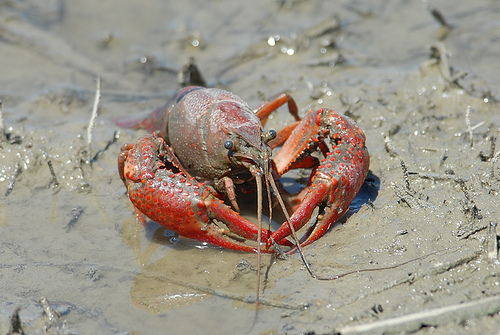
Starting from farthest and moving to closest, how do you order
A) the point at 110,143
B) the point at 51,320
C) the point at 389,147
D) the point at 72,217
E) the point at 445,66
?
1. the point at 445,66
2. the point at 110,143
3. the point at 389,147
4. the point at 72,217
5. the point at 51,320

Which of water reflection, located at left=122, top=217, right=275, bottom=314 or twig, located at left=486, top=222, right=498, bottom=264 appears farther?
water reflection, located at left=122, top=217, right=275, bottom=314

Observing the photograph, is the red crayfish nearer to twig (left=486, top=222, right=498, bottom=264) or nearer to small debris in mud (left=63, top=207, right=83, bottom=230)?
small debris in mud (left=63, top=207, right=83, bottom=230)

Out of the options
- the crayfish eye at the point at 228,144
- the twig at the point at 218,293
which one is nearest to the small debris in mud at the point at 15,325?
the twig at the point at 218,293

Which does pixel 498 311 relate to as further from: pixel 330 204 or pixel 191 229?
pixel 191 229

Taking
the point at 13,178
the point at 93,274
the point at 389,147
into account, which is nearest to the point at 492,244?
the point at 389,147

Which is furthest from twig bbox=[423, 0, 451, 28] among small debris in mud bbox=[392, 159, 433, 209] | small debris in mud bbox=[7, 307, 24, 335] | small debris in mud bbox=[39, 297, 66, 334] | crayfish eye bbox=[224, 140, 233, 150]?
small debris in mud bbox=[7, 307, 24, 335]

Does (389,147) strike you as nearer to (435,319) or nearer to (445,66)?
(445,66)
